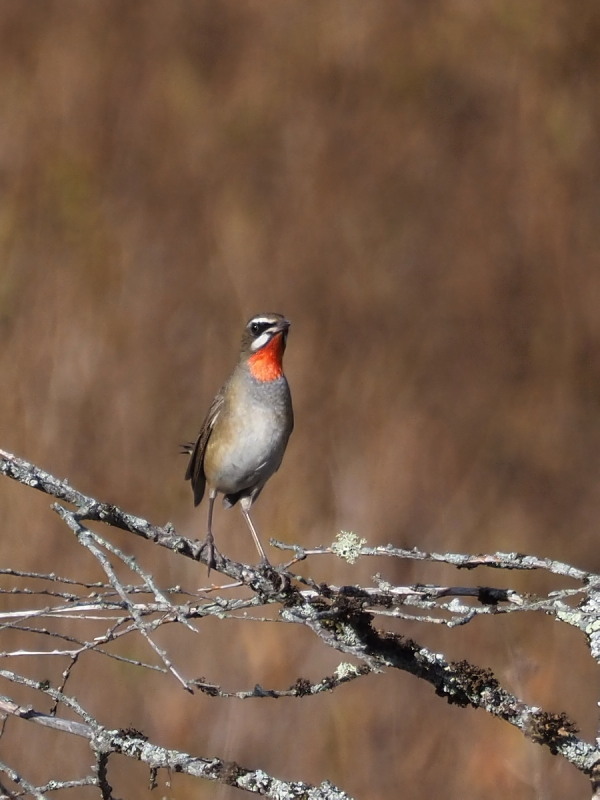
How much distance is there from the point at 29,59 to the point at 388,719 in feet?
17.0

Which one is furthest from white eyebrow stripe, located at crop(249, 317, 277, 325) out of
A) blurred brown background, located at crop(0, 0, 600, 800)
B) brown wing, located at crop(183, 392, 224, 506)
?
blurred brown background, located at crop(0, 0, 600, 800)

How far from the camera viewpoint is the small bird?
4461mm

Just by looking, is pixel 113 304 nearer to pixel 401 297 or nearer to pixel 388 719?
pixel 401 297

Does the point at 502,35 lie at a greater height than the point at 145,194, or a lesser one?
greater

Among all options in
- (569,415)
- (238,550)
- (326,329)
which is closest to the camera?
(238,550)

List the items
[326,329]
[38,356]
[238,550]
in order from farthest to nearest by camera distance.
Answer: [326,329], [38,356], [238,550]

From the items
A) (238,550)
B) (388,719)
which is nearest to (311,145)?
(238,550)

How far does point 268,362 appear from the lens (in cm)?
466

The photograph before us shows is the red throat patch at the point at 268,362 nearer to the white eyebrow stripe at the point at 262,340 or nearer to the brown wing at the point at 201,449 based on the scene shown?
the white eyebrow stripe at the point at 262,340

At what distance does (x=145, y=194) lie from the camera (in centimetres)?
855

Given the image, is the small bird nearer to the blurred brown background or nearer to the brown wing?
the brown wing

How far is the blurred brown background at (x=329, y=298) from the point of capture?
7.39m

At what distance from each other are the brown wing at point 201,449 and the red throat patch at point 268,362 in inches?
7.2

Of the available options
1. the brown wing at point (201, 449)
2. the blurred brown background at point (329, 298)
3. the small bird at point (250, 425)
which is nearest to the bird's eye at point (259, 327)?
the small bird at point (250, 425)
